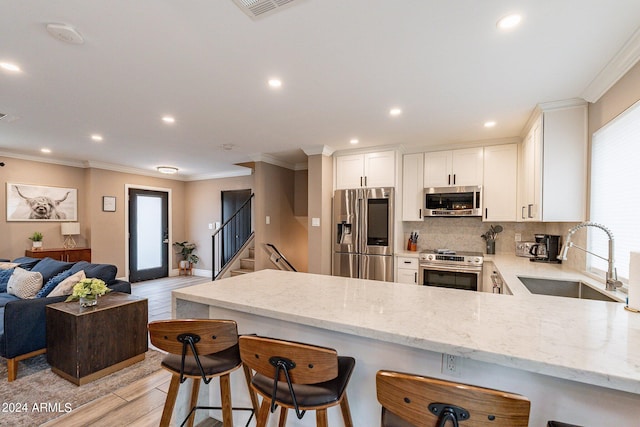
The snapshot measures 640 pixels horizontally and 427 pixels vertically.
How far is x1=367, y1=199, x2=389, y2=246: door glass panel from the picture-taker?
4.22 metres

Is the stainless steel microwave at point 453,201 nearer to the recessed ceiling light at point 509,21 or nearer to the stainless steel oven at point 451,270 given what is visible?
the stainless steel oven at point 451,270

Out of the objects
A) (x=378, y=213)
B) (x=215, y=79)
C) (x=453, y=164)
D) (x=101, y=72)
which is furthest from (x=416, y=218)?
(x=101, y=72)

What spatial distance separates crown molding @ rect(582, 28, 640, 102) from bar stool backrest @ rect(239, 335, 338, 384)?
2571mm

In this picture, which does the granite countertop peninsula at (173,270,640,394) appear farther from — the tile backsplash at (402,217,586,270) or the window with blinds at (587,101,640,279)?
the tile backsplash at (402,217,586,270)

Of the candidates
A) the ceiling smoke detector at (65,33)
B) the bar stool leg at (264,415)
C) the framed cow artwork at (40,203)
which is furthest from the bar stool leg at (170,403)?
the framed cow artwork at (40,203)

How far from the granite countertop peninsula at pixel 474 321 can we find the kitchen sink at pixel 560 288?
1011mm

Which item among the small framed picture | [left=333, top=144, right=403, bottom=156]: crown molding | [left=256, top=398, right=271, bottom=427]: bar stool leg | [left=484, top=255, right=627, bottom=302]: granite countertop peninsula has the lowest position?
[left=256, top=398, right=271, bottom=427]: bar stool leg

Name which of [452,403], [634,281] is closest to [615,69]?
[634,281]

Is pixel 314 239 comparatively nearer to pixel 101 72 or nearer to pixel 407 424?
pixel 101 72

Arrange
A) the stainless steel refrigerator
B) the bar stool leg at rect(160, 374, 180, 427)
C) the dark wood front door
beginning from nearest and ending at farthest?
the bar stool leg at rect(160, 374, 180, 427), the stainless steel refrigerator, the dark wood front door

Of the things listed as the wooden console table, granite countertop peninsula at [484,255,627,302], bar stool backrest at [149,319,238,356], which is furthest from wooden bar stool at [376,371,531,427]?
the wooden console table

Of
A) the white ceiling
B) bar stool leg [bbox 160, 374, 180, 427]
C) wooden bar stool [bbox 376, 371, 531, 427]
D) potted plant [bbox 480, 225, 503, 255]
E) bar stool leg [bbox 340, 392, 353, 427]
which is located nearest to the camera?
wooden bar stool [bbox 376, 371, 531, 427]

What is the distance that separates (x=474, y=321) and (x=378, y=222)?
10.1 ft

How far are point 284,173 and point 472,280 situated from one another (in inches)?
146
